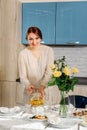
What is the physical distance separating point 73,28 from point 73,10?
0.89 ft

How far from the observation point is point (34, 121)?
2.02m

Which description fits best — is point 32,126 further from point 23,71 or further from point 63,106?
point 23,71

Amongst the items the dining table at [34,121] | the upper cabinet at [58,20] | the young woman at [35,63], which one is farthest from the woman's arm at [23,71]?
the upper cabinet at [58,20]

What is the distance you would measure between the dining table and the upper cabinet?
1867 mm

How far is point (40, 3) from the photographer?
4.12 metres

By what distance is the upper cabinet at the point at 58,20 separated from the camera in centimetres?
396

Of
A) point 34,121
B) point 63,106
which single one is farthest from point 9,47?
point 34,121

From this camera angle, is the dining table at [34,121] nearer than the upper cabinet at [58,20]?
Yes

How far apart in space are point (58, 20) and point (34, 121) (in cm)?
234

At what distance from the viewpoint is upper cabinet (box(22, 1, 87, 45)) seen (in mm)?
3963

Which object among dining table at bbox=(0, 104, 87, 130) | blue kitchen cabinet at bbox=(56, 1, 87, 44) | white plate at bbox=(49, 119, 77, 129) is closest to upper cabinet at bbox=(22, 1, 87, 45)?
blue kitchen cabinet at bbox=(56, 1, 87, 44)

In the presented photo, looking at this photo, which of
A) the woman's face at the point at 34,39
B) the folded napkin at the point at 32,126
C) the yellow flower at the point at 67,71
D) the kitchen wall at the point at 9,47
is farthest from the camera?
the kitchen wall at the point at 9,47

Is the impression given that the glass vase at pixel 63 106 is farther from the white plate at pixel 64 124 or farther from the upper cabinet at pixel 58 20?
the upper cabinet at pixel 58 20

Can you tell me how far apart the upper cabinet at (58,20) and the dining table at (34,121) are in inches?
73.5
